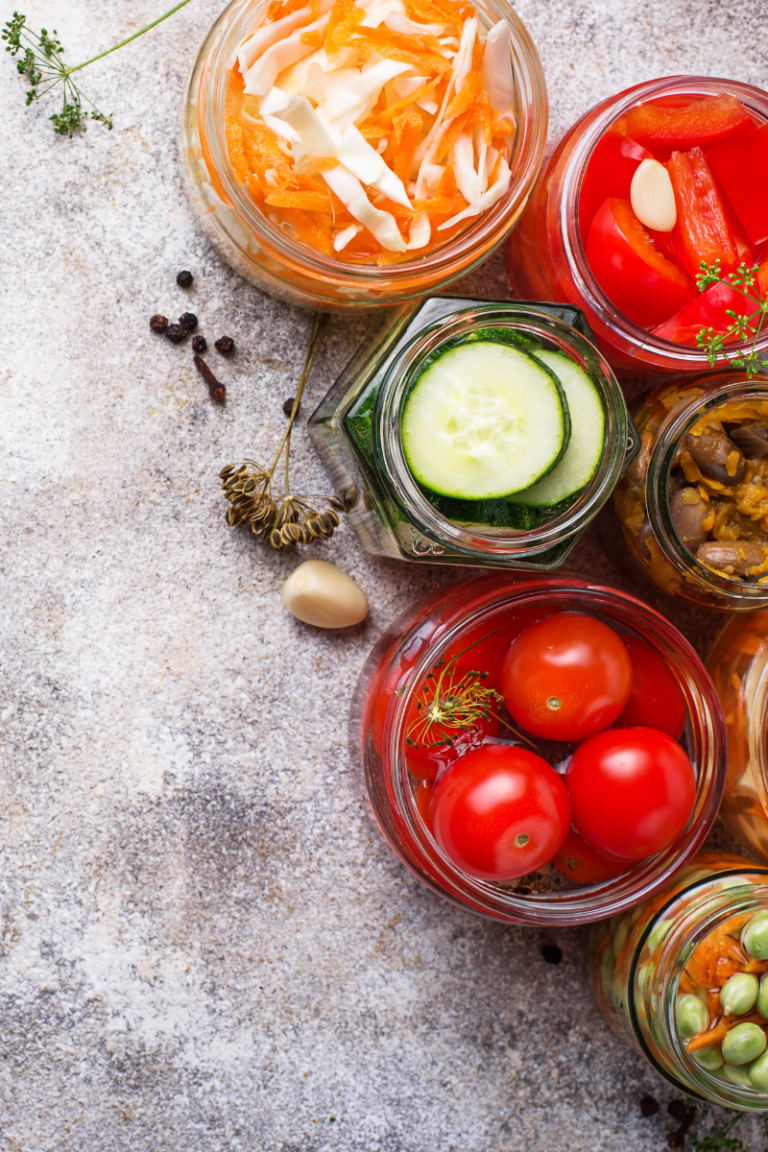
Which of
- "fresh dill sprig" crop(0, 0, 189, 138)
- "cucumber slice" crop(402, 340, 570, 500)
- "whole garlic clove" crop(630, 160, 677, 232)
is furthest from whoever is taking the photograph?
"fresh dill sprig" crop(0, 0, 189, 138)

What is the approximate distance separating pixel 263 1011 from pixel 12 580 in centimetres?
72

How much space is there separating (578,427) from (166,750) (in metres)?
0.73

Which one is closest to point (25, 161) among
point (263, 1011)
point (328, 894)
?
point (328, 894)

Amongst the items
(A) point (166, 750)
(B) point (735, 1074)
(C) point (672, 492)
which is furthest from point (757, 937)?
(A) point (166, 750)

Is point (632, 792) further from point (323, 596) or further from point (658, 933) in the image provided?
point (323, 596)

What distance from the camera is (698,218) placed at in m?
1.02

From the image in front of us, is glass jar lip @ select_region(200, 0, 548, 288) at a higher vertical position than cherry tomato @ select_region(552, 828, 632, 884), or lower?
higher

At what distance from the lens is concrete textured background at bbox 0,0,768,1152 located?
3.87 ft

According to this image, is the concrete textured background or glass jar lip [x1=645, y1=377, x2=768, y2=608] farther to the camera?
the concrete textured background

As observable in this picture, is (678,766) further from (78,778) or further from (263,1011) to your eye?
(78,778)

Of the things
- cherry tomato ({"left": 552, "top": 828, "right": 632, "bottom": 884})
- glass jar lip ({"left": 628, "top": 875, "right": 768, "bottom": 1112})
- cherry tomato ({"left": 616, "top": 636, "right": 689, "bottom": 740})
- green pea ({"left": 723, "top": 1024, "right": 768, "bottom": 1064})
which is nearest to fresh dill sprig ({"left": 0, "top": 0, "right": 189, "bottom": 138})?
cherry tomato ({"left": 616, "top": 636, "right": 689, "bottom": 740})

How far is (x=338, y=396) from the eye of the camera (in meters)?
1.14

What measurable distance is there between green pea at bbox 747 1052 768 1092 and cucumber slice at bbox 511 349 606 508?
0.70 meters

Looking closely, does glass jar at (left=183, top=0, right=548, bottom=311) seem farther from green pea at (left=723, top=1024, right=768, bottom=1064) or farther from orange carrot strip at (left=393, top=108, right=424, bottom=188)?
green pea at (left=723, top=1024, right=768, bottom=1064)
